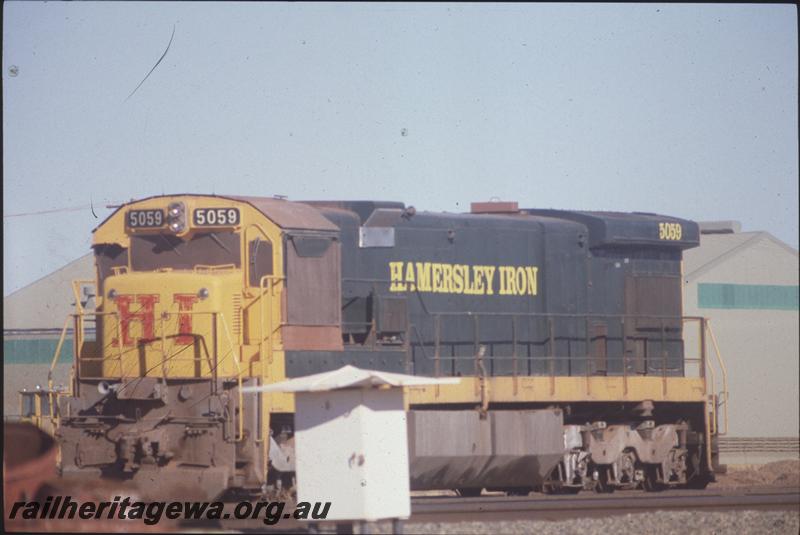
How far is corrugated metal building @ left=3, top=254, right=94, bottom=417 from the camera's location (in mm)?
29688

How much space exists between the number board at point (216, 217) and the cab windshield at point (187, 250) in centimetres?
13

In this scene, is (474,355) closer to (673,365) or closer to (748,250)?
(673,365)

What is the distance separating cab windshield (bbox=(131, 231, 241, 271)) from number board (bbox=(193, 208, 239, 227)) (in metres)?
0.13

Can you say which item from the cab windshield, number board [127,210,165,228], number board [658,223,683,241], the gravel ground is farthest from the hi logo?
number board [658,223,683,241]

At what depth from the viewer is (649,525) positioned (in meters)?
11.7

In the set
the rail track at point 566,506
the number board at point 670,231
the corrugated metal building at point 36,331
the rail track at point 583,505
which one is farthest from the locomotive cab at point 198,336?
the corrugated metal building at point 36,331

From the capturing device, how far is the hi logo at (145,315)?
1304 cm

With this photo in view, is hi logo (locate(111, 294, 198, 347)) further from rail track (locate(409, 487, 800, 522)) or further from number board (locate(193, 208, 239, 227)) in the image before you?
rail track (locate(409, 487, 800, 522))

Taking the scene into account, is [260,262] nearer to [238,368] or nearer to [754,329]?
[238,368]

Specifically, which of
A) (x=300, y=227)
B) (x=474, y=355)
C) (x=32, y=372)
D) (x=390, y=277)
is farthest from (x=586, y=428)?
(x=32, y=372)

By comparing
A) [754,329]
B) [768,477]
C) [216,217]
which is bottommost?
[768,477]

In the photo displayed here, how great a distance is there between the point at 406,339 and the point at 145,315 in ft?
9.74
